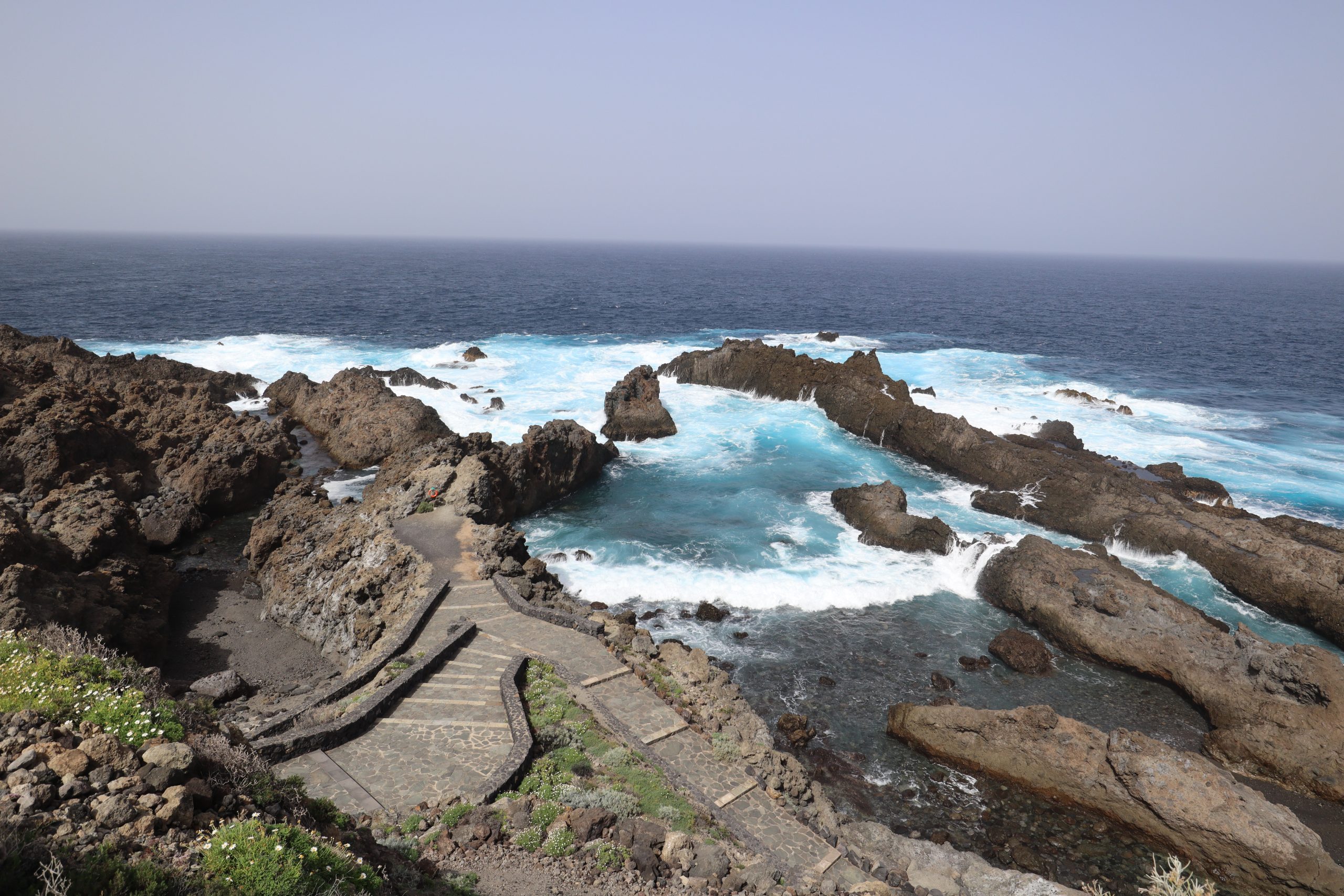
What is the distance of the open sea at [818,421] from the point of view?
73.4 ft

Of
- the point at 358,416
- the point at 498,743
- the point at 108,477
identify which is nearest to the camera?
the point at 498,743

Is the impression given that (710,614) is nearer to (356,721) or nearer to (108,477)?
(356,721)

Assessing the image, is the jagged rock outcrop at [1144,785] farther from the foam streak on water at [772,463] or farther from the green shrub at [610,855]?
the green shrub at [610,855]

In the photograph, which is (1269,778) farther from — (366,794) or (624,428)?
(624,428)

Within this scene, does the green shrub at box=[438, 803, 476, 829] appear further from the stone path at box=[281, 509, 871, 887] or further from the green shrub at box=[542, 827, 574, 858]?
the green shrub at box=[542, 827, 574, 858]

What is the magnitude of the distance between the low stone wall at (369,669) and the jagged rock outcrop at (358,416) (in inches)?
743

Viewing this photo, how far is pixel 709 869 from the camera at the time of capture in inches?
464

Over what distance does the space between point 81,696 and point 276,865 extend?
14.3 ft

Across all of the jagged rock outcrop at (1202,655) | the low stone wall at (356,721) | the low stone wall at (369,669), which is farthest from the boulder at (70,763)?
the jagged rock outcrop at (1202,655)

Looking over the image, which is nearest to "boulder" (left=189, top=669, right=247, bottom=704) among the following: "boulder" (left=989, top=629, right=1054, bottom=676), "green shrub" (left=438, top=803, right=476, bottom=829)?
"green shrub" (left=438, top=803, right=476, bottom=829)

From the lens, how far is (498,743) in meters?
14.9

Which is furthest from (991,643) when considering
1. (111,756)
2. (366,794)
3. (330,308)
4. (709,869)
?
(330,308)

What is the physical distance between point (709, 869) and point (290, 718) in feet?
32.0

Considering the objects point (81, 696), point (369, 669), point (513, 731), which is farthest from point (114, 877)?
point (369, 669)
